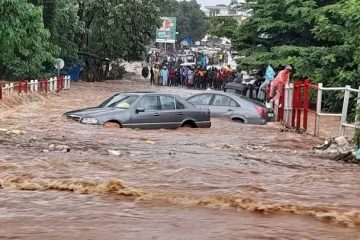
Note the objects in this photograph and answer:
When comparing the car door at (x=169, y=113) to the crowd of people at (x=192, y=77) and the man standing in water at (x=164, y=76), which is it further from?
the man standing in water at (x=164, y=76)

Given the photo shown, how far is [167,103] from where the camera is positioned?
627 inches

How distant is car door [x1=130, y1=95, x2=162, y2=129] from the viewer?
15141 millimetres

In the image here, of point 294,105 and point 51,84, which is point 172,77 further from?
point 294,105

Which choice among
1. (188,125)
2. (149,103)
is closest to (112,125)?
(149,103)

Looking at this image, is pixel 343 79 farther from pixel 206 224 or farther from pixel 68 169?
pixel 206 224

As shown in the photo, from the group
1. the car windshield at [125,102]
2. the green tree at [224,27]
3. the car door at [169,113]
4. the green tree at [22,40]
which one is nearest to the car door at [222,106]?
the car door at [169,113]

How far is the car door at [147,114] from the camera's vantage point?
15.1 meters

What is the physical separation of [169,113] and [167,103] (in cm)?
28

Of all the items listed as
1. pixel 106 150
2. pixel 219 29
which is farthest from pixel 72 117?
pixel 219 29

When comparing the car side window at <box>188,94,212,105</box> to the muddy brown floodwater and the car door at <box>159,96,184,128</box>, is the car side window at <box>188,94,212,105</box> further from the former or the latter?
the muddy brown floodwater

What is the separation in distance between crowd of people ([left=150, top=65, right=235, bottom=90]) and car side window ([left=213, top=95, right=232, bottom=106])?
2477 centimetres

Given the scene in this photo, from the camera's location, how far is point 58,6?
1558 inches

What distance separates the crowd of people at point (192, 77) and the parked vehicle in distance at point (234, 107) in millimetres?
24721

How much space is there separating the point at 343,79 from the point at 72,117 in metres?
13.6
